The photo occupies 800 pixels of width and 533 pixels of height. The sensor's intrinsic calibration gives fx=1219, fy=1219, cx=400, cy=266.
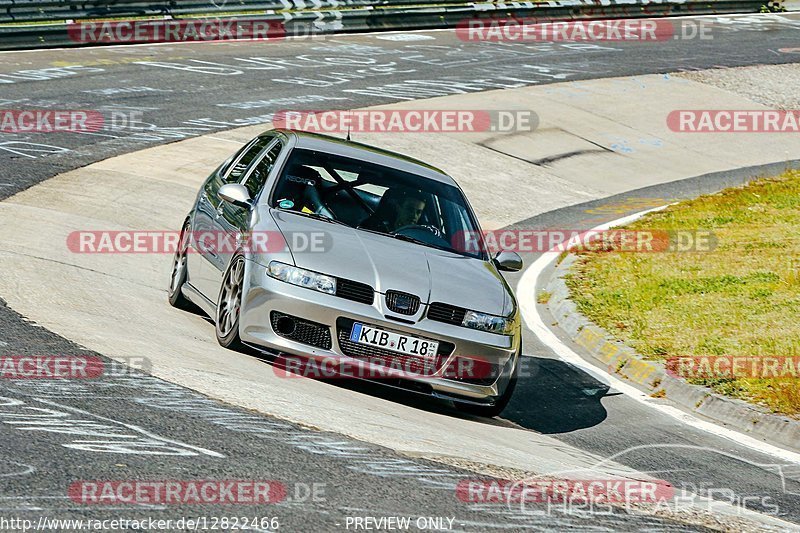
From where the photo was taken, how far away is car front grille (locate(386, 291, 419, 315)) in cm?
789

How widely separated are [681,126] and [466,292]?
53.2 ft

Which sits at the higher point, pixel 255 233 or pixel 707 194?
pixel 255 233

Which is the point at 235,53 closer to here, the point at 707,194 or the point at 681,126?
the point at 681,126

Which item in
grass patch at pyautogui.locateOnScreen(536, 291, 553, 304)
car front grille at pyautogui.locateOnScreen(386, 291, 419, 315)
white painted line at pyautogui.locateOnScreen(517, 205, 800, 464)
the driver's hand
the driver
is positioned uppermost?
the driver

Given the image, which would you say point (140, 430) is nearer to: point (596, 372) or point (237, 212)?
point (237, 212)

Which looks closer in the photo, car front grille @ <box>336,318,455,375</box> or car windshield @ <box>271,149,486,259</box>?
car front grille @ <box>336,318,455,375</box>

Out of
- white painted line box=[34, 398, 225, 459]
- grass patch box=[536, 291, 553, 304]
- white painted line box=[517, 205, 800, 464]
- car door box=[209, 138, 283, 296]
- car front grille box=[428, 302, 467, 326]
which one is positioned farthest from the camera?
grass patch box=[536, 291, 553, 304]

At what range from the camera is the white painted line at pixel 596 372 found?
8.70m

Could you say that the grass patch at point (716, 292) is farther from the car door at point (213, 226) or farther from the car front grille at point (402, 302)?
the car door at point (213, 226)

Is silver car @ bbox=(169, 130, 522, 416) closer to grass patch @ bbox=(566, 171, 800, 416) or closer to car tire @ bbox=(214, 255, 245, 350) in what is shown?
car tire @ bbox=(214, 255, 245, 350)

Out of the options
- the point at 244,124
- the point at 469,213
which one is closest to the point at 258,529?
the point at 469,213

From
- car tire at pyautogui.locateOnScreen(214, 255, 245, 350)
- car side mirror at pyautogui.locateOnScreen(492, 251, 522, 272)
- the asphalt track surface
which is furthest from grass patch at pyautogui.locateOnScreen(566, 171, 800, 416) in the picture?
car tire at pyautogui.locateOnScreen(214, 255, 245, 350)

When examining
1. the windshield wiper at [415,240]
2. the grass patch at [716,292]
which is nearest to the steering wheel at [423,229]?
the windshield wiper at [415,240]

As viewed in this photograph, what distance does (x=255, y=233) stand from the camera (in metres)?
8.52
